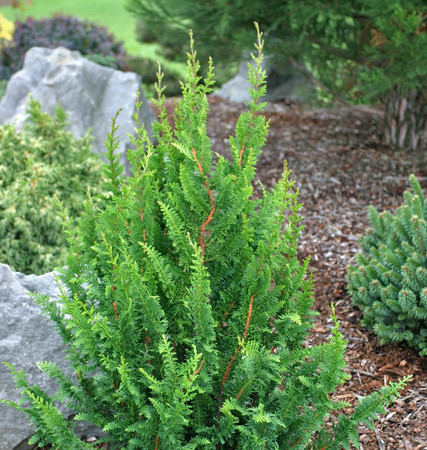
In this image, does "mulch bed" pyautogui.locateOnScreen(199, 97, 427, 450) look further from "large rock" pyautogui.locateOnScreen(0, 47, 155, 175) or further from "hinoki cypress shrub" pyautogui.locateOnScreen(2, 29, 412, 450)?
"large rock" pyautogui.locateOnScreen(0, 47, 155, 175)

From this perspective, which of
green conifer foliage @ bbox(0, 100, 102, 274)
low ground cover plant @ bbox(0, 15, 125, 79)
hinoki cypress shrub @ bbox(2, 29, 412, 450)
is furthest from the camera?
low ground cover plant @ bbox(0, 15, 125, 79)

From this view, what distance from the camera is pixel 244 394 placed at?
2078 millimetres

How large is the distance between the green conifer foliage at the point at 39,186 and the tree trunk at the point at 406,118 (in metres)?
3.47

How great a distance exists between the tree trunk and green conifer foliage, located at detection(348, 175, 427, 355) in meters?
2.80

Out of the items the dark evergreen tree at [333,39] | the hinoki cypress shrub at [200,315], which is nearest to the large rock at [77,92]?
the dark evergreen tree at [333,39]

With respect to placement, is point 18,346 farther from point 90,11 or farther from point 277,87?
point 90,11

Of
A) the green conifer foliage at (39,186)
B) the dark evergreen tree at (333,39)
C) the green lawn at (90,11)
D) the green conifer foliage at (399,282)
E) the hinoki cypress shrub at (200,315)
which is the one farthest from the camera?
the green lawn at (90,11)

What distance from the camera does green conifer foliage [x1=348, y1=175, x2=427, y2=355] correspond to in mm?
3209

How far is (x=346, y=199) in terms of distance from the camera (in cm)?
532

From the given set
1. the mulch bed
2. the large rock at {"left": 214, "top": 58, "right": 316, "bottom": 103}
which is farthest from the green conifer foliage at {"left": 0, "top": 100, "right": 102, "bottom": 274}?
the large rock at {"left": 214, "top": 58, "right": 316, "bottom": 103}

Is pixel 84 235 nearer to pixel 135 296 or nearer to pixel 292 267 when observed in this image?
pixel 135 296

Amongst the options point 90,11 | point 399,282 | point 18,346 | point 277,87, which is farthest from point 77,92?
point 90,11

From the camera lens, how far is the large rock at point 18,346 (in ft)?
8.84

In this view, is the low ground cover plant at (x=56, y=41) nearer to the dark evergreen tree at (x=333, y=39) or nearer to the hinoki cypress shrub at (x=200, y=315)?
the dark evergreen tree at (x=333, y=39)
